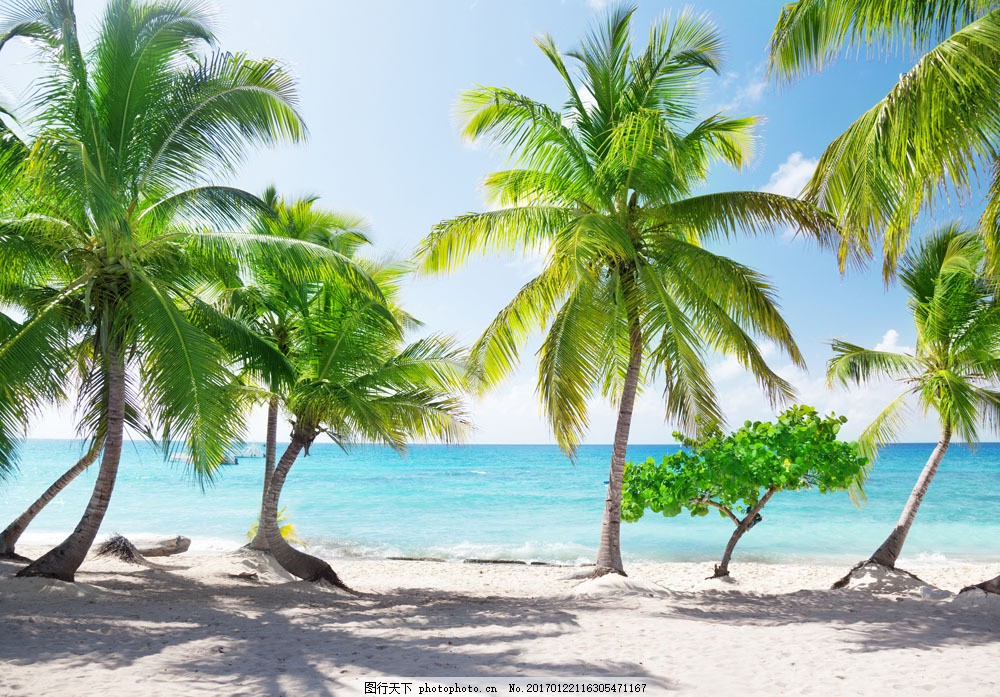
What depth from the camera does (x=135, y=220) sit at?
7.67 meters

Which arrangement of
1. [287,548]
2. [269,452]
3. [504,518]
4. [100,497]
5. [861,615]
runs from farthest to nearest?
[504,518] → [269,452] → [287,548] → [100,497] → [861,615]

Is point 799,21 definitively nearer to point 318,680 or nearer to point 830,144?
point 830,144

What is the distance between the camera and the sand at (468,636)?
4.29m

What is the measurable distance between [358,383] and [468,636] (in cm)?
429

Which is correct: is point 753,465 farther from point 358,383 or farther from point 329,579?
point 329,579

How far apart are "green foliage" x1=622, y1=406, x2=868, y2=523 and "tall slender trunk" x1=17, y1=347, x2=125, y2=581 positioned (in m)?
7.29

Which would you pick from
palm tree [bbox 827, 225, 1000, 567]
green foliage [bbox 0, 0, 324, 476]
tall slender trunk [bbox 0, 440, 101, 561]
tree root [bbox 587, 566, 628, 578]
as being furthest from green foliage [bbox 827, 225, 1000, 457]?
tall slender trunk [bbox 0, 440, 101, 561]

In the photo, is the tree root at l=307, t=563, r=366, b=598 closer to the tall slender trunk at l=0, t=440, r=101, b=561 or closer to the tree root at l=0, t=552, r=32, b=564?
the tall slender trunk at l=0, t=440, r=101, b=561

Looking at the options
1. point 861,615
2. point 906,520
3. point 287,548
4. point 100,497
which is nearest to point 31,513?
point 100,497

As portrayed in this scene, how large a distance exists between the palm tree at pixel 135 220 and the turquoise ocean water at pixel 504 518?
1938mm

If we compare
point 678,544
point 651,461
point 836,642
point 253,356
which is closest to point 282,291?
point 253,356

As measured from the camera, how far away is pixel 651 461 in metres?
9.97

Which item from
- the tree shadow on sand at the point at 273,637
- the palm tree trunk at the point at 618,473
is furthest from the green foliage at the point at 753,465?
the tree shadow on sand at the point at 273,637

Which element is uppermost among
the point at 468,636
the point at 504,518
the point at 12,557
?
the point at 468,636
